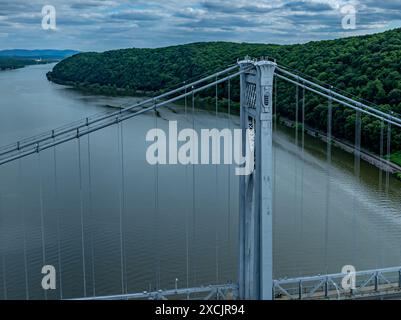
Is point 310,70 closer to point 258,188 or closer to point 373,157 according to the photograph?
point 373,157

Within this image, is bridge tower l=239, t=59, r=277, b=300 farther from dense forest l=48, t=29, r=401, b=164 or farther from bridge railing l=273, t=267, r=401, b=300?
dense forest l=48, t=29, r=401, b=164

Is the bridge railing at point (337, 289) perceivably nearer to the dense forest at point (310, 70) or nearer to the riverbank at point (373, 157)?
the dense forest at point (310, 70)

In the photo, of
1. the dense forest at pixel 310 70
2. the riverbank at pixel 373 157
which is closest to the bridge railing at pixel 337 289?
the dense forest at pixel 310 70

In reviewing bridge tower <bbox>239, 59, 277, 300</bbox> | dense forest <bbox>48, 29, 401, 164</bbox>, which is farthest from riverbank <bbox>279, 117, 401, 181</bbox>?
bridge tower <bbox>239, 59, 277, 300</bbox>

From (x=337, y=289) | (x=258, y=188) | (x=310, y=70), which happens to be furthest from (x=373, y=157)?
(x=258, y=188)

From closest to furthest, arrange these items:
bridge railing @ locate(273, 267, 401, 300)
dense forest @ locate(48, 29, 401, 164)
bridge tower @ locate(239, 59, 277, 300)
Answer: bridge tower @ locate(239, 59, 277, 300) → bridge railing @ locate(273, 267, 401, 300) → dense forest @ locate(48, 29, 401, 164)

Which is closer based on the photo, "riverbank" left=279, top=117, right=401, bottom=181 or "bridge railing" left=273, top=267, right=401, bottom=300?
"bridge railing" left=273, top=267, right=401, bottom=300
